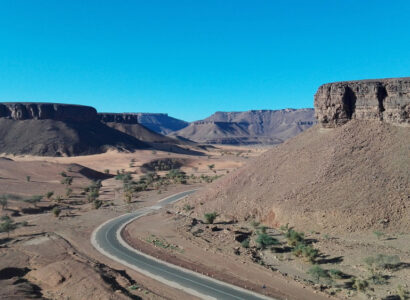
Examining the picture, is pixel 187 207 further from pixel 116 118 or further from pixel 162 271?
pixel 116 118

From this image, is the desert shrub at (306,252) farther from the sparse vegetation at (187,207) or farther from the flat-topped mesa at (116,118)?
the flat-topped mesa at (116,118)

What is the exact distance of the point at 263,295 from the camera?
18.9 meters

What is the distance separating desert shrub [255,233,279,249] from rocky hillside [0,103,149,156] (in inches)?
3797

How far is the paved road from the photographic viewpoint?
19.2 m

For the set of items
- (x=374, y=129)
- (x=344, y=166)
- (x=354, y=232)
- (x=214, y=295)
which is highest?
(x=374, y=129)

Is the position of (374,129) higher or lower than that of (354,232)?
higher

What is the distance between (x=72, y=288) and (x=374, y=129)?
2810 centimetres

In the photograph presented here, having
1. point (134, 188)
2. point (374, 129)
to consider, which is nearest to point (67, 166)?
point (134, 188)

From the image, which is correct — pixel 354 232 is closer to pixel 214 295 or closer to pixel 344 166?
pixel 344 166

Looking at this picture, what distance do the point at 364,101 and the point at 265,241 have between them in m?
17.3

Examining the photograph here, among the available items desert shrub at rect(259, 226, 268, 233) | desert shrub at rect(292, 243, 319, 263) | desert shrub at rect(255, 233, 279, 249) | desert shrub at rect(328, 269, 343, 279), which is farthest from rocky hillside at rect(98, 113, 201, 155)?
desert shrub at rect(328, 269, 343, 279)

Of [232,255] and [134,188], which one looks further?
[134,188]

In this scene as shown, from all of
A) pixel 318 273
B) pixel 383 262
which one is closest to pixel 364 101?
pixel 383 262

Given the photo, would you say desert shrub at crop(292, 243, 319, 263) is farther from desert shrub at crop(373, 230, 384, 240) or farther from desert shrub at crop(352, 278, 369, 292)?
desert shrub at crop(373, 230, 384, 240)
